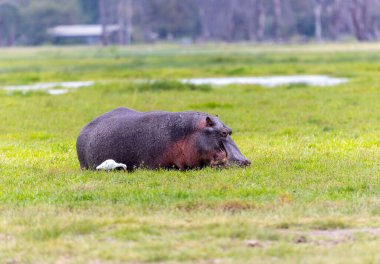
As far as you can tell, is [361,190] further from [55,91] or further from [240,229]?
[55,91]

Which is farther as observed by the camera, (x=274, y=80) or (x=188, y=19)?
(x=188, y=19)

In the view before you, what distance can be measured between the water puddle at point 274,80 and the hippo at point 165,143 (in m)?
16.6

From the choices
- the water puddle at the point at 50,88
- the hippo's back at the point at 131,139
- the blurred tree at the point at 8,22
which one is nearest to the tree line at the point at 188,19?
the blurred tree at the point at 8,22

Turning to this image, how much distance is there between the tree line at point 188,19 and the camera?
3930 inches

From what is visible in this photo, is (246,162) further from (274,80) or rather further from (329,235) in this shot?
(274,80)

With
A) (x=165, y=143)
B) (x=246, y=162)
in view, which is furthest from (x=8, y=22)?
(x=246, y=162)

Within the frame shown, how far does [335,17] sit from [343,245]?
83.9 meters

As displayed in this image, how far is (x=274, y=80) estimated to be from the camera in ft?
100.0

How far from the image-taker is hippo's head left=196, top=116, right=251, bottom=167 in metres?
10.5

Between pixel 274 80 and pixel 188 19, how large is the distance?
76.9 m

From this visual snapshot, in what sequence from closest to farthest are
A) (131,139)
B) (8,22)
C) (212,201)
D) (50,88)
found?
(212,201) < (131,139) < (50,88) < (8,22)

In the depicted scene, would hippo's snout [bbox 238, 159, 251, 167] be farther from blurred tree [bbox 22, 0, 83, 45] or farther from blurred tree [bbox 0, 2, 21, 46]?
blurred tree [bbox 22, 0, 83, 45]

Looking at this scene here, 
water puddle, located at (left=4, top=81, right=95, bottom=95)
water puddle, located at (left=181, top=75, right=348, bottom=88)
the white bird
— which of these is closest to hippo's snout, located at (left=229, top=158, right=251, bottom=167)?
the white bird

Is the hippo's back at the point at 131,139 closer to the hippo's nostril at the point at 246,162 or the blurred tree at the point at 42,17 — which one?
the hippo's nostril at the point at 246,162
